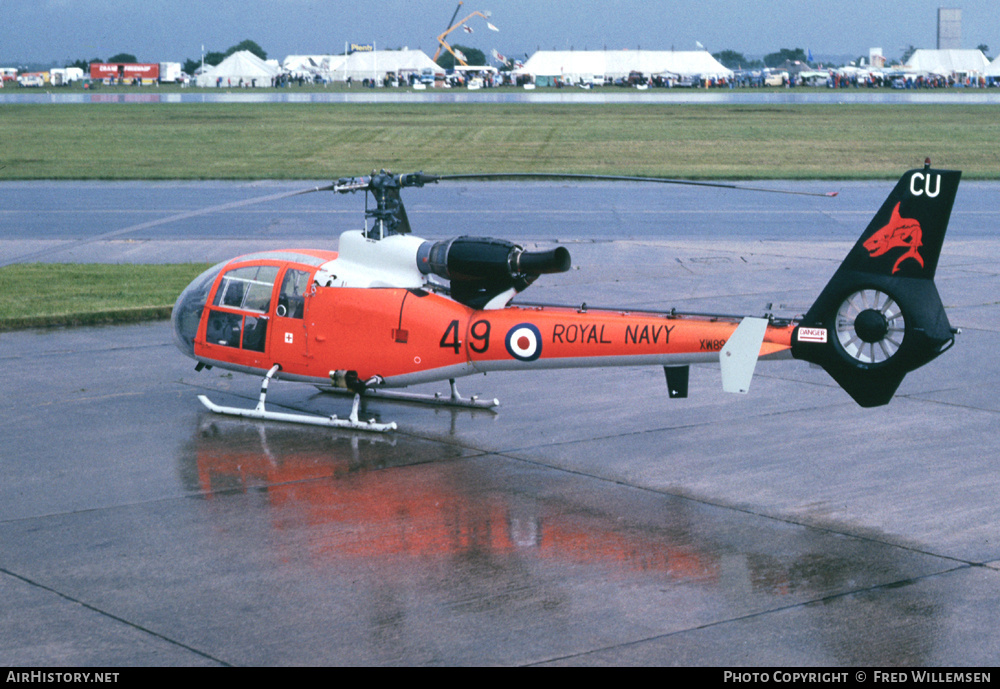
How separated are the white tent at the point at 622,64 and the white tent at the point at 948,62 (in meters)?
32.9

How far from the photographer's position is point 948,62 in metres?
190

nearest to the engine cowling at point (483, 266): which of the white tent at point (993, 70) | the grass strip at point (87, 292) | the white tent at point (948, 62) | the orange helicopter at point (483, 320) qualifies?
the orange helicopter at point (483, 320)

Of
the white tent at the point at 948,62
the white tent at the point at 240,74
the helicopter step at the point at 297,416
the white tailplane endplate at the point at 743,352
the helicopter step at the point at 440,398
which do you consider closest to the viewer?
the white tailplane endplate at the point at 743,352

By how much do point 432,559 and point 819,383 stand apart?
7771mm

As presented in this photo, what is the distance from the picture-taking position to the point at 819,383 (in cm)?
1550

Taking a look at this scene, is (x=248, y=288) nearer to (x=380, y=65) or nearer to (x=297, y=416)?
(x=297, y=416)

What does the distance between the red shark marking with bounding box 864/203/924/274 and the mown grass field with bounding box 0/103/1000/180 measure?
33.4m

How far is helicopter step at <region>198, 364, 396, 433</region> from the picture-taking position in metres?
13.4

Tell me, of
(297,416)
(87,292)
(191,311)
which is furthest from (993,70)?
(297,416)

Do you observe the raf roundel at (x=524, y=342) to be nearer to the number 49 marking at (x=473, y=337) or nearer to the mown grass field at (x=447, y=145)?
the number 49 marking at (x=473, y=337)

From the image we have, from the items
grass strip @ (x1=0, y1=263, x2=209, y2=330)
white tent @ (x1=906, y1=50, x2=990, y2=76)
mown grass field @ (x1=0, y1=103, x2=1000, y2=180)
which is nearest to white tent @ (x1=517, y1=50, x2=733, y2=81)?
white tent @ (x1=906, y1=50, x2=990, y2=76)

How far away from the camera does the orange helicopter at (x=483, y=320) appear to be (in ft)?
35.9

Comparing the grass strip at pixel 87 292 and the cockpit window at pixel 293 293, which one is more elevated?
the cockpit window at pixel 293 293

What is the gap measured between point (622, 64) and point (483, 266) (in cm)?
17573
